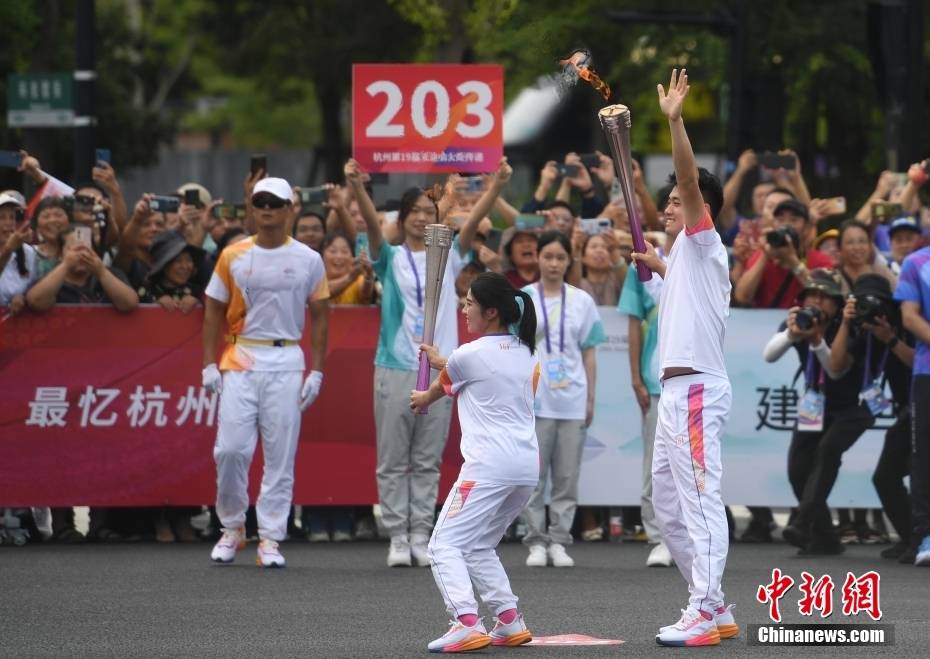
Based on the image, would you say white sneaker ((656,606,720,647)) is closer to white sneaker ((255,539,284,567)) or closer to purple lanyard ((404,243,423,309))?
white sneaker ((255,539,284,567))

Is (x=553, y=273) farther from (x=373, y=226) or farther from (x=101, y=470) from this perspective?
(x=101, y=470)

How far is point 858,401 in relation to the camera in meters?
11.8

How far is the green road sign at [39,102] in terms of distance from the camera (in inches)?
603

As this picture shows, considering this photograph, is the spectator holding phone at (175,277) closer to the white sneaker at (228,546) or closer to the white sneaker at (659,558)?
the white sneaker at (228,546)

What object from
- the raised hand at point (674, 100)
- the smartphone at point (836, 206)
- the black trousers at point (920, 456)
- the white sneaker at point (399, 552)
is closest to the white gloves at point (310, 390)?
the white sneaker at point (399, 552)

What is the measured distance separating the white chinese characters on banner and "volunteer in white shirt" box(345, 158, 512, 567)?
1604mm

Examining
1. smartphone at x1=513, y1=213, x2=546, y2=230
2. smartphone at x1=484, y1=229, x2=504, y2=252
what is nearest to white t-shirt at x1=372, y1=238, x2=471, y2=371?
smartphone at x1=513, y1=213, x2=546, y2=230

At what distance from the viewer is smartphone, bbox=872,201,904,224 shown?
511 inches

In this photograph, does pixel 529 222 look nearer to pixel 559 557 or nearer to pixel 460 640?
pixel 559 557

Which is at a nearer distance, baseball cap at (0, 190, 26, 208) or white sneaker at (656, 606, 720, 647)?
white sneaker at (656, 606, 720, 647)

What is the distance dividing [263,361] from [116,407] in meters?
1.94

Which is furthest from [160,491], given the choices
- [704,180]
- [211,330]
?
[704,180]

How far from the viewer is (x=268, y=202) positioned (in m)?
10.7

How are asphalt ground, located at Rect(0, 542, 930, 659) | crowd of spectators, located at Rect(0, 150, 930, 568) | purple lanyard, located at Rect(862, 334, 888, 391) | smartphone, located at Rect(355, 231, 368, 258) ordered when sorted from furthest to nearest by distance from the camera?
purple lanyard, located at Rect(862, 334, 888, 391), crowd of spectators, located at Rect(0, 150, 930, 568), smartphone, located at Rect(355, 231, 368, 258), asphalt ground, located at Rect(0, 542, 930, 659)
